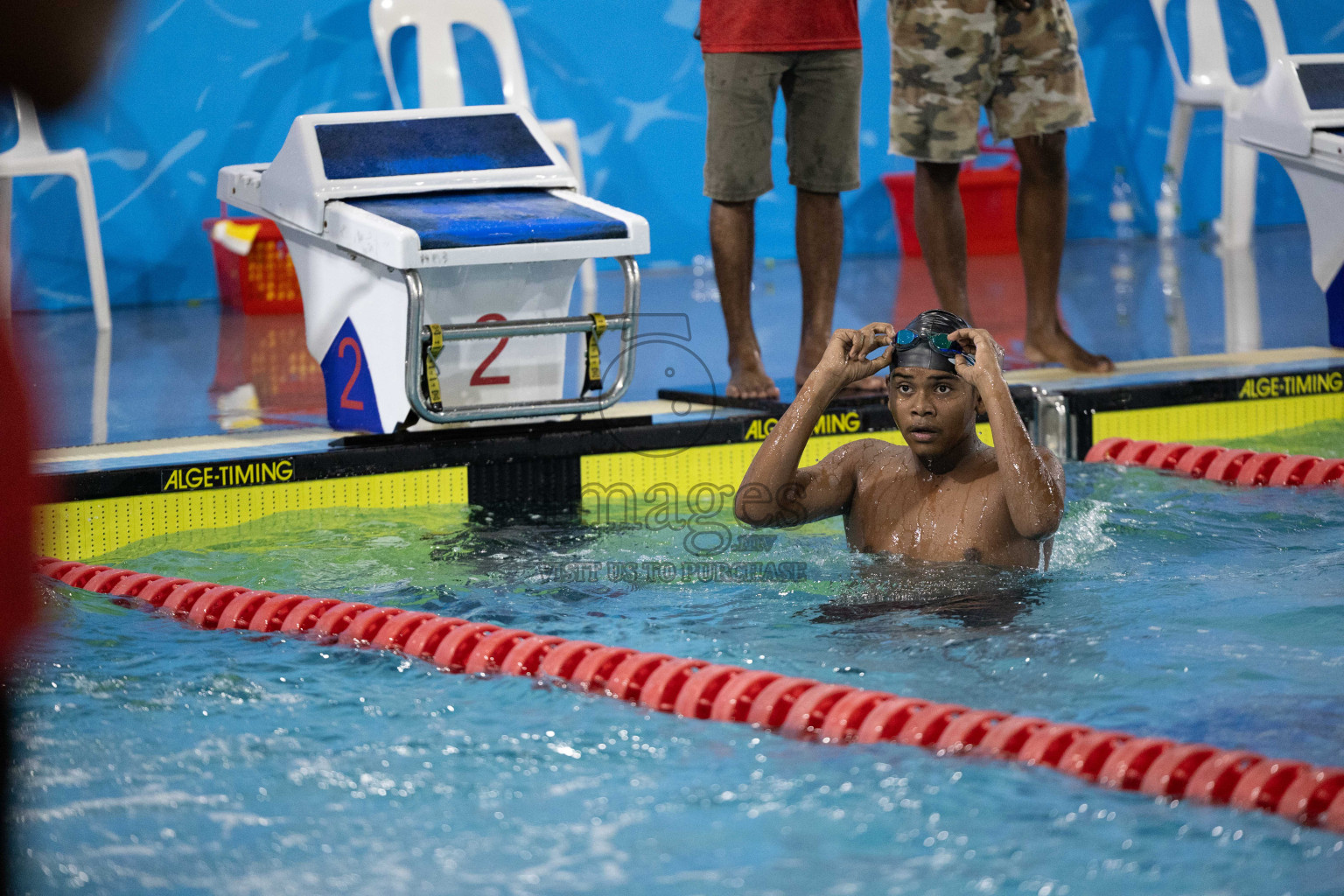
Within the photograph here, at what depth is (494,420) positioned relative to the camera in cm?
506

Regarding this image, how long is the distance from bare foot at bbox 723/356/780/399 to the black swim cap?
1803 millimetres

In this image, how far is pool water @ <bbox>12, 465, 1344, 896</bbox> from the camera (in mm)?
2287

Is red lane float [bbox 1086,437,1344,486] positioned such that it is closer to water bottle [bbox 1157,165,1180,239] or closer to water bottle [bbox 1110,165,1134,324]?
water bottle [bbox 1110,165,1134,324]

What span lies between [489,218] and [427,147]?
1.76ft

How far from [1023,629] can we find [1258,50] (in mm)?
10148

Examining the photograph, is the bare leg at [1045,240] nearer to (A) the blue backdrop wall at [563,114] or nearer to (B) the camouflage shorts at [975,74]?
(B) the camouflage shorts at [975,74]

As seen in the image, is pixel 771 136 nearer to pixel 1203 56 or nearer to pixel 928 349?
pixel 928 349

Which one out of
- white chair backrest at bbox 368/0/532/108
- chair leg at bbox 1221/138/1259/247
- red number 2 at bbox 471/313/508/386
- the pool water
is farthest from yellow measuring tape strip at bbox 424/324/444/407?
chair leg at bbox 1221/138/1259/247

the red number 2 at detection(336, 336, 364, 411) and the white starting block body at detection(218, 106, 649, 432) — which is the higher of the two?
the white starting block body at detection(218, 106, 649, 432)

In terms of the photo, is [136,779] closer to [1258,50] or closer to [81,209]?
[81,209]

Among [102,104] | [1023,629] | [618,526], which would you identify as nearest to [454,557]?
[618,526]

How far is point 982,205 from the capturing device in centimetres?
1124

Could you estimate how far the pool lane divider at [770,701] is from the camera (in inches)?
96.1

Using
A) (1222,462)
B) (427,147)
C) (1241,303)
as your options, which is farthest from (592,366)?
(1241,303)
